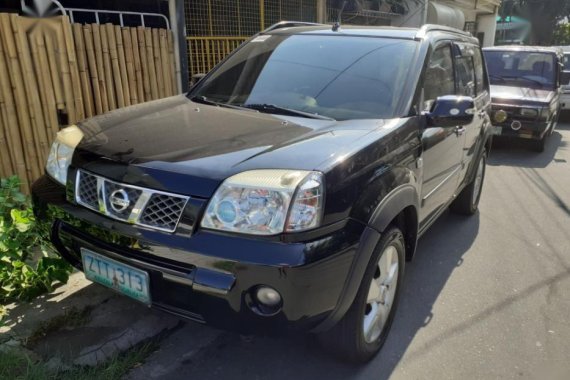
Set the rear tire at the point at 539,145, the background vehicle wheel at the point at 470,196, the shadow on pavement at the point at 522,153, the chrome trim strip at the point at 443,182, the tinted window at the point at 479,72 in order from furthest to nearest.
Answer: the rear tire at the point at 539,145
the shadow on pavement at the point at 522,153
the background vehicle wheel at the point at 470,196
the tinted window at the point at 479,72
the chrome trim strip at the point at 443,182

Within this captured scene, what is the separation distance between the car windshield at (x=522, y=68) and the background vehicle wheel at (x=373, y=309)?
7.02 metres

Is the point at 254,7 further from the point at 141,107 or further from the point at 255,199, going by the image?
the point at 255,199

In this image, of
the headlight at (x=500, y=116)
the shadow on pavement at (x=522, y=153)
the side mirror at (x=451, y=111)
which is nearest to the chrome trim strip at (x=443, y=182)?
the side mirror at (x=451, y=111)

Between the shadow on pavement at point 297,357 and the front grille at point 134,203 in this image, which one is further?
the shadow on pavement at point 297,357

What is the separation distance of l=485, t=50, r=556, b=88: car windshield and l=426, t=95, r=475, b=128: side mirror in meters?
6.44

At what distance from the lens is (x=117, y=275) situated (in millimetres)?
2189

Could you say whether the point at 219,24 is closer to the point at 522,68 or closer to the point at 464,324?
the point at 522,68

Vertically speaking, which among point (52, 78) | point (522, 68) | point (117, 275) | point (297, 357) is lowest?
point (297, 357)

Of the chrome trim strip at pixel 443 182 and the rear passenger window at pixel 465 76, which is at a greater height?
the rear passenger window at pixel 465 76

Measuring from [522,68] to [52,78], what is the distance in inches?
309

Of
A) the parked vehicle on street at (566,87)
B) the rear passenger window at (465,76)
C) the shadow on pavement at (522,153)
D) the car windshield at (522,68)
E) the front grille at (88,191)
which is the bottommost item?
the shadow on pavement at (522,153)

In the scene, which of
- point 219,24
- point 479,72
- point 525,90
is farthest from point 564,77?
point 219,24

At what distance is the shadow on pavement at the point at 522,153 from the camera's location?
7442mm

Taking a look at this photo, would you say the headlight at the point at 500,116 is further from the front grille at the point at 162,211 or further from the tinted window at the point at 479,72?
the front grille at the point at 162,211
